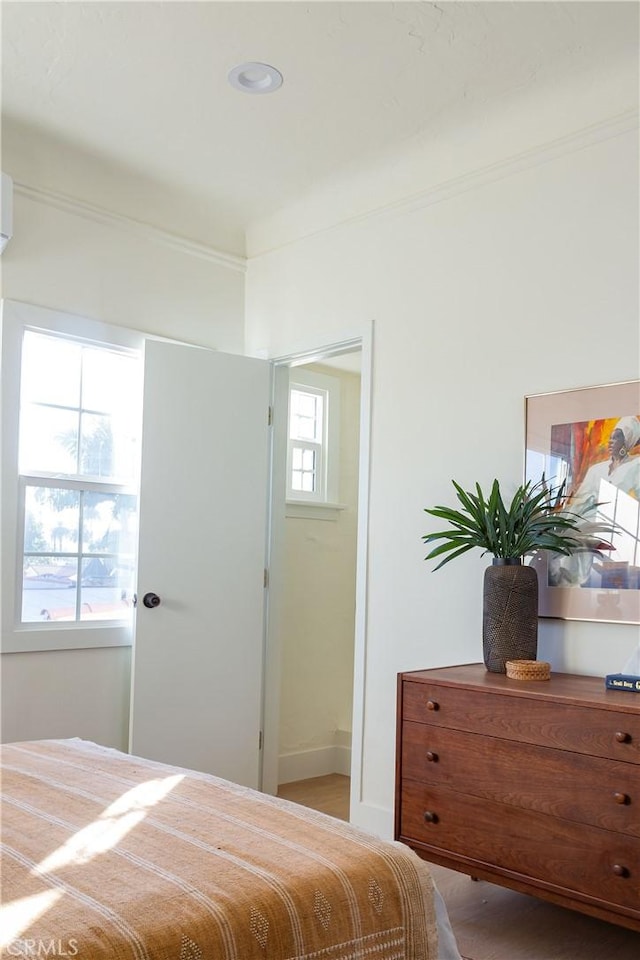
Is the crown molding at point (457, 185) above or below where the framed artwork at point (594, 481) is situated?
above

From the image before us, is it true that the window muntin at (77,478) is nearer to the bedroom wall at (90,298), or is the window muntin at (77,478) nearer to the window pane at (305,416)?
the bedroom wall at (90,298)

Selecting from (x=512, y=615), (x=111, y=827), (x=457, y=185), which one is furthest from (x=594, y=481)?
(x=111, y=827)

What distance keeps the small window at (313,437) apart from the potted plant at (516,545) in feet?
6.85

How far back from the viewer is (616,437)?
3029 millimetres

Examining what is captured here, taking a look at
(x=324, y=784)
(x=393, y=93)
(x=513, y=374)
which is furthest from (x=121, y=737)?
(x=393, y=93)

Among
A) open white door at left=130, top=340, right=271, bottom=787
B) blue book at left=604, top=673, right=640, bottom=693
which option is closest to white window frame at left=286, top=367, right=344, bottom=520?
open white door at left=130, top=340, right=271, bottom=787

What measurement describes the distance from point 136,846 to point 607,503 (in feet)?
6.78

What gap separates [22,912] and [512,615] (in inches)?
80.9

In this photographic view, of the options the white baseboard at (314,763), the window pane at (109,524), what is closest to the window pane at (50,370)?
the window pane at (109,524)

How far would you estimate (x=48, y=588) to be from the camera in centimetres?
373

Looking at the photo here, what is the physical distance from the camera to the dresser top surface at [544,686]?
2520mm

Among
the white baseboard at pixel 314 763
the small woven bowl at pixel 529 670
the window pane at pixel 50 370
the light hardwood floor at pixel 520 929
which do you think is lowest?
the white baseboard at pixel 314 763

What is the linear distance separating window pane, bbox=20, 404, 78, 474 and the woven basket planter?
1.95 meters

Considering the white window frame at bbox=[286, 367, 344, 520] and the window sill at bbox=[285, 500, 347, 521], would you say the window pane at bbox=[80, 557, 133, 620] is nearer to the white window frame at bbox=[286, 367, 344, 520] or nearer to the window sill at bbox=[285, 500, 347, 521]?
the window sill at bbox=[285, 500, 347, 521]
